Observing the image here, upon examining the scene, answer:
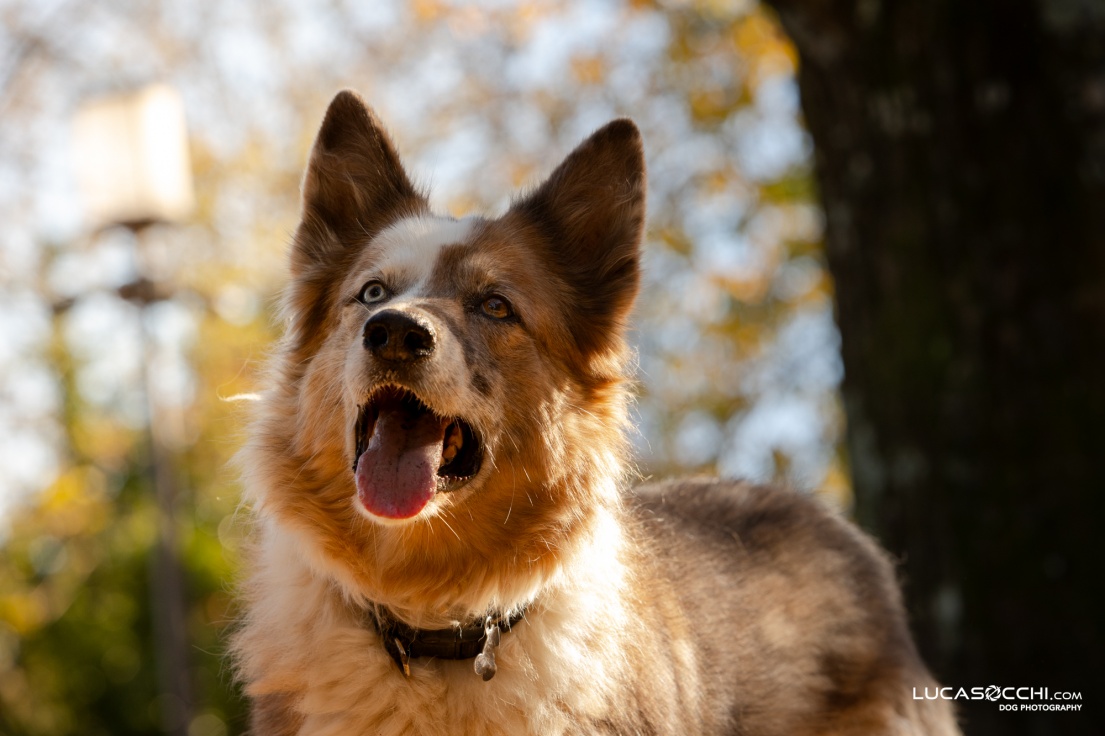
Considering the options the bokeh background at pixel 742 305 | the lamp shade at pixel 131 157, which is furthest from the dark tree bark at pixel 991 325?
the lamp shade at pixel 131 157

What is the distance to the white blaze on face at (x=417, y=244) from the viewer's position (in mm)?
4020

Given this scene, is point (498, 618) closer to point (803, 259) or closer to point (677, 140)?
point (803, 259)

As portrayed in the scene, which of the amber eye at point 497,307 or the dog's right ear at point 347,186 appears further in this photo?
the dog's right ear at point 347,186

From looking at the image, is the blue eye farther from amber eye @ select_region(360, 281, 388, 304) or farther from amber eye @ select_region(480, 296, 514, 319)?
amber eye @ select_region(480, 296, 514, 319)

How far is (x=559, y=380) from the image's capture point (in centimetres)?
413

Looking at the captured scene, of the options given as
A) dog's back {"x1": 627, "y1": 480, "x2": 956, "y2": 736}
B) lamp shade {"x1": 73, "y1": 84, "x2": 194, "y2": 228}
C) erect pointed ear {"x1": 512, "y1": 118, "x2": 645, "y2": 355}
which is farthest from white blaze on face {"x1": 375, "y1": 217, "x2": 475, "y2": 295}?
lamp shade {"x1": 73, "y1": 84, "x2": 194, "y2": 228}

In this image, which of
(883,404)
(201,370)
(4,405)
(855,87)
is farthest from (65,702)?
(855,87)

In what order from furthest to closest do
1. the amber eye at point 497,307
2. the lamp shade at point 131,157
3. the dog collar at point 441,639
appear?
the lamp shade at point 131,157 → the amber eye at point 497,307 → the dog collar at point 441,639

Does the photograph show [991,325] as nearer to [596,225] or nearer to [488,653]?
[596,225]

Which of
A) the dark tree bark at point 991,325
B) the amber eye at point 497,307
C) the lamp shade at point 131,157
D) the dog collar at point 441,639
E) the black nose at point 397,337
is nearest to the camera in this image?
the black nose at point 397,337

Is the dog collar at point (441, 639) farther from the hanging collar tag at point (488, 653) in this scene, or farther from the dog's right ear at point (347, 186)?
the dog's right ear at point (347, 186)

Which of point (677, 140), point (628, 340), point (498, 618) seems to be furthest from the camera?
point (677, 140)

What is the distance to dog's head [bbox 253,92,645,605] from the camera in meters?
3.59

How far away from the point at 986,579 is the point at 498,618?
3.59m
